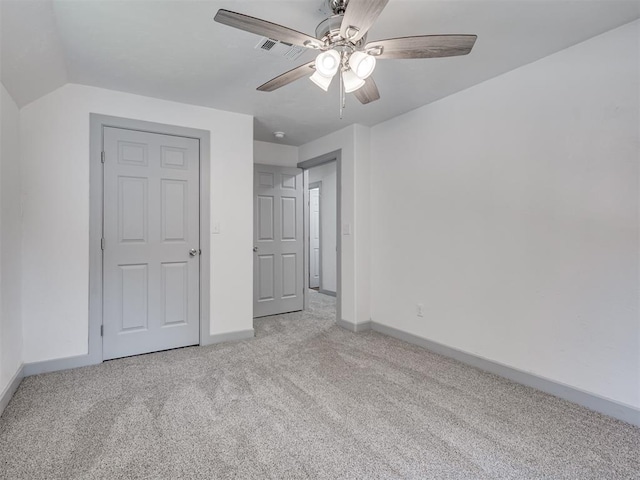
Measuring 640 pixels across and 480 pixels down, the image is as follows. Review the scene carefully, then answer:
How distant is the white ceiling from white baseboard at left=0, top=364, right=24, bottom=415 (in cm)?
195

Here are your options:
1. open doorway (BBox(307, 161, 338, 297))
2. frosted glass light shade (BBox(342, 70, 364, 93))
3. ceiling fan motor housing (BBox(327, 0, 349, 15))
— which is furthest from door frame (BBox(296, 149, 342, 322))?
ceiling fan motor housing (BBox(327, 0, 349, 15))

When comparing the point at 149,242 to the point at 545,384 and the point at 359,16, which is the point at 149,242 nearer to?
the point at 359,16

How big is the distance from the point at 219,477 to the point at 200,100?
294 cm

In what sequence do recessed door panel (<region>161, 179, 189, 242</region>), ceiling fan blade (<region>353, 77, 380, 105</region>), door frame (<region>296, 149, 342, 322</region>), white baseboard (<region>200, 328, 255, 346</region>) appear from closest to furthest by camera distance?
ceiling fan blade (<region>353, 77, 380, 105</region>), recessed door panel (<region>161, 179, 189, 242</region>), white baseboard (<region>200, 328, 255, 346</region>), door frame (<region>296, 149, 342, 322</region>)

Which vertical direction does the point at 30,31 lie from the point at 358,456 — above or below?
above

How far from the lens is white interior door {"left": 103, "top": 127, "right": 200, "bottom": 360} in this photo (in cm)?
297

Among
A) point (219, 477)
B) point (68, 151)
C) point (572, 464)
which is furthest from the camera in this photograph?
point (68, 151)

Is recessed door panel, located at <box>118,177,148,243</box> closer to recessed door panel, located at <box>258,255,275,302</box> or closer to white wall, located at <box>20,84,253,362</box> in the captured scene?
white wall, located at <box>20,84,253,362</box>

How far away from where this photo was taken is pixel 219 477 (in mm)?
1555

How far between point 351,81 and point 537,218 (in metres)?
1.67

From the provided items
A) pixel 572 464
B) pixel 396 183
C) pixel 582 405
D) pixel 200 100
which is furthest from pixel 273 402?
pixel 200 100

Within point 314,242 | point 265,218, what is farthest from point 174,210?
point 314,242

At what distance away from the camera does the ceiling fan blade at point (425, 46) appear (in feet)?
5.04

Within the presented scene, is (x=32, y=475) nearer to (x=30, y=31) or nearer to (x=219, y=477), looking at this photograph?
(x=219, y=477)
